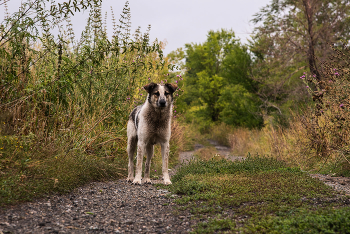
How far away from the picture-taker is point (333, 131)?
7355mm

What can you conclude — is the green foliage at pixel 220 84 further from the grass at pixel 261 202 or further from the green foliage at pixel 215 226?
the green foliage at pixel 215 226

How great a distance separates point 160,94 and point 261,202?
281cm

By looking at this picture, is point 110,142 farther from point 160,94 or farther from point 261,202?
point 261,202

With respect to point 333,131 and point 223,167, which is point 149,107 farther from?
point 333,131

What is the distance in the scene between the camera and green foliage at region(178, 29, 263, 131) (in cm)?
2211

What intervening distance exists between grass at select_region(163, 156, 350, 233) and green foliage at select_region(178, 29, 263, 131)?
15.5 metres

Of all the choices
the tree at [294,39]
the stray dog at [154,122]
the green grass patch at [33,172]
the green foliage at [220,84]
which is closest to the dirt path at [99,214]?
the green grass patch at [33,172]

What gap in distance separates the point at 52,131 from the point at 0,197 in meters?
1.96

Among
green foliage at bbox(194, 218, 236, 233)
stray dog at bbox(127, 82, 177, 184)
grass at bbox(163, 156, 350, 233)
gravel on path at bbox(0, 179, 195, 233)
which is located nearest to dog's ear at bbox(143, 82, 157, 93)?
stray dog at bbox(127, 82, 177, 184)

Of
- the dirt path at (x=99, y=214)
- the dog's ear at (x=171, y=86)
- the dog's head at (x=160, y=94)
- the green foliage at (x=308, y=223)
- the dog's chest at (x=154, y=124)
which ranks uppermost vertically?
the dog's ear at (x=171, y=86)

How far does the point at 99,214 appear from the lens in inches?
155

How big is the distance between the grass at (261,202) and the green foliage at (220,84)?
15532 mm

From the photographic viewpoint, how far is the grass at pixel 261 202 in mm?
3191

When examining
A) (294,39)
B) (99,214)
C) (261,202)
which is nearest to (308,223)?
(261,202)
